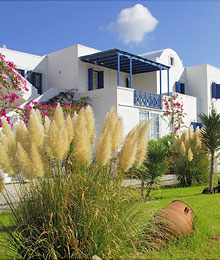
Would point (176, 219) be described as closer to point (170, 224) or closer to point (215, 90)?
point (170, 224)

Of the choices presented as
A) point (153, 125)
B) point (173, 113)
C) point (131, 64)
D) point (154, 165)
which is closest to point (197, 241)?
point (154, 165)

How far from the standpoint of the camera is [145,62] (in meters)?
19.0

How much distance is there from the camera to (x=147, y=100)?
61.0 ft

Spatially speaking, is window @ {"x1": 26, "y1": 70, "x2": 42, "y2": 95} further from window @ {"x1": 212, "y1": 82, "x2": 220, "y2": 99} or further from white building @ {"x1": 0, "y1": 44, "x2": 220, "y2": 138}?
window @ {"x1": 212, "y1": 82, "x2": 220, "y2": 99}

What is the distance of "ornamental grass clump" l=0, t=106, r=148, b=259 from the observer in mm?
3137

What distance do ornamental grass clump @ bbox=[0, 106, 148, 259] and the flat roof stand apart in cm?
1399

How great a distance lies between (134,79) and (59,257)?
20171 millimetres

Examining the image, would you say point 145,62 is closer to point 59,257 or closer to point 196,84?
point 196,84

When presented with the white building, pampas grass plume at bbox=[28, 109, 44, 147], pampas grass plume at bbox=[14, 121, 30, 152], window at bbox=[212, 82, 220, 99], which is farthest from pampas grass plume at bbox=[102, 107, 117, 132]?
window at bbox=[212, 82, 220, 99]

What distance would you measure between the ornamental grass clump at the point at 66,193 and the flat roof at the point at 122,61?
45.9 ft

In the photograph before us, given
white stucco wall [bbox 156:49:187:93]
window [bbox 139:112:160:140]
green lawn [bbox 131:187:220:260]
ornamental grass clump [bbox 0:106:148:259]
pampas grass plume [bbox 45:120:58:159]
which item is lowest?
Answer: green lawn [bbox 131:187:220:260]

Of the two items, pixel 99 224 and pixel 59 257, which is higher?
pixel 99 224

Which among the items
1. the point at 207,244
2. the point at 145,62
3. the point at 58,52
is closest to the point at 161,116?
the point at 145,62

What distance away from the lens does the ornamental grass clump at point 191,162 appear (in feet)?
32.9
